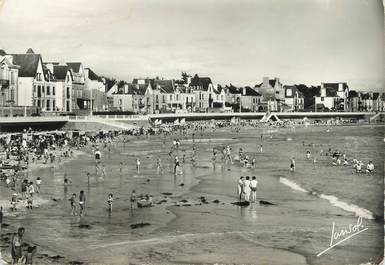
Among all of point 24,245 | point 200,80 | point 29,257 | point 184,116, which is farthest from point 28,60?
point 184,116

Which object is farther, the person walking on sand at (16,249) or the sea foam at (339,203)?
the sea foam at (339,203)

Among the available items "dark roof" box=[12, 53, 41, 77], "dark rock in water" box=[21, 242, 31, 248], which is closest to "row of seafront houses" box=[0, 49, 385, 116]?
"dark roof" box=[12, 53, 41, 77]

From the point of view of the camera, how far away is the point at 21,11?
29.6 feet

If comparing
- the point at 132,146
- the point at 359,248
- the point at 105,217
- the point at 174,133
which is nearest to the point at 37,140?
the point at 132,146

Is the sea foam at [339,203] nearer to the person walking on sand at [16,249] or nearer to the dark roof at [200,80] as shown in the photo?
the dark roof at [200,80]

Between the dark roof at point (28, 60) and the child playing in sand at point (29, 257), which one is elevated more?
the dark roof at point (28, 60)

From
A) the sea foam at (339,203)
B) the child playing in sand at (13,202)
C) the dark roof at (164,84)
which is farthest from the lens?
the dark roof at (164,84)

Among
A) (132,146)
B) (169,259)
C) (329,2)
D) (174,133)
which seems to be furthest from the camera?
(174,133)

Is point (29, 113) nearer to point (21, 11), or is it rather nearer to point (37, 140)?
point (37, 140)

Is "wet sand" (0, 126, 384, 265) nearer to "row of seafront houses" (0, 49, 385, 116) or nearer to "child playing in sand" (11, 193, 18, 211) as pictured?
"child playing in sand" (11, 193, 18, 211)

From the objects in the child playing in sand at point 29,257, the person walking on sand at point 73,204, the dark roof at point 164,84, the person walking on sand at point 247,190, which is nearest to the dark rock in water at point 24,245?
→ the child playing in sand at point 29,257

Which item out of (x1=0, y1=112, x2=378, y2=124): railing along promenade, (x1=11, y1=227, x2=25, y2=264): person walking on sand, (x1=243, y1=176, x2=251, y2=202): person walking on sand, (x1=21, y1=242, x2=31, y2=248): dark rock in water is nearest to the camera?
(x1=11, y1=227, x2=25, y2=264): person walking on sand

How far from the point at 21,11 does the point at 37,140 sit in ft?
31.1

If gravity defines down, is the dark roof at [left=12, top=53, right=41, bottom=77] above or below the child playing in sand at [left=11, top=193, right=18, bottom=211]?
above
